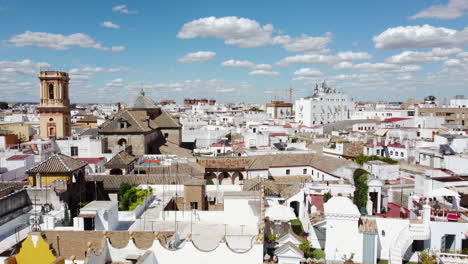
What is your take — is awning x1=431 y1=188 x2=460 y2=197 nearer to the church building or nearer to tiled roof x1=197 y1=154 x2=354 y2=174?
tiled roof x1=197 y1=154 x2=354 y2=174

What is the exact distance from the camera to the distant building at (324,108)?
79750mm

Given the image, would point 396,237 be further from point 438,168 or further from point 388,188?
point 438,168

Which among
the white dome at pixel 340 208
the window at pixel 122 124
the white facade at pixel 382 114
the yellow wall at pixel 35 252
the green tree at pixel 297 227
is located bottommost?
the green tree at pixel 297 227

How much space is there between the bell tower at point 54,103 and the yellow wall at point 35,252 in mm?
28494

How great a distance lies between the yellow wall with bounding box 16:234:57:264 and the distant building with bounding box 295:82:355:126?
70.9m

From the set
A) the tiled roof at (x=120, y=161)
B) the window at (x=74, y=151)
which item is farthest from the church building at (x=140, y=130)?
the tiled roof at (x=120, y=161)

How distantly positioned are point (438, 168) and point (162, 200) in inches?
886

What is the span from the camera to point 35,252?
12188 millimetres

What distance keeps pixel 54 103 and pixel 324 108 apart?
2285 inches

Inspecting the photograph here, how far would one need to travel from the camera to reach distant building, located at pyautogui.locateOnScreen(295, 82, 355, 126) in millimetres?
79750

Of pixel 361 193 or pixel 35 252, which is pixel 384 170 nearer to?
pixel 361 193

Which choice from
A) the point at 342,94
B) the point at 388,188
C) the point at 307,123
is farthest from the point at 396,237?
the point at 342,94

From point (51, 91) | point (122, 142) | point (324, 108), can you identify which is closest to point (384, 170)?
point (122, 142)

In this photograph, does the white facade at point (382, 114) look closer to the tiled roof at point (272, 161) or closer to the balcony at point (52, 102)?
the tiled roof at point (272, 161)
